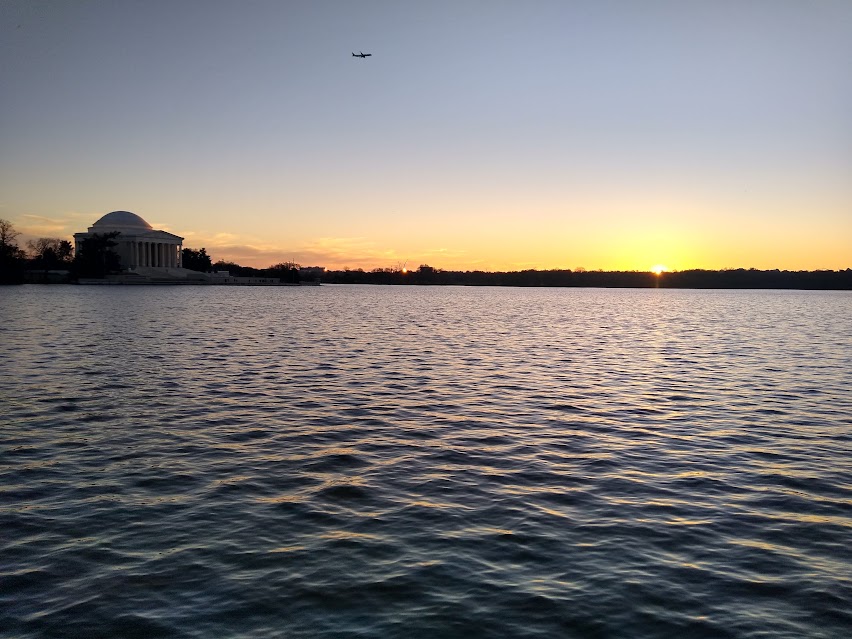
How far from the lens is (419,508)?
41.3ft

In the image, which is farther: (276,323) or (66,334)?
(276,323)

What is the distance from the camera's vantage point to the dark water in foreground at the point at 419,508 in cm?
871

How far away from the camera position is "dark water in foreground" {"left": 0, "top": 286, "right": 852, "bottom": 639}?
8711mm

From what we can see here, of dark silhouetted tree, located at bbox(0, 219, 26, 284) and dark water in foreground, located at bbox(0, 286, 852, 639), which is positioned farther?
dark silhouetted tree, located at bbox(0, 219, 26, 284)

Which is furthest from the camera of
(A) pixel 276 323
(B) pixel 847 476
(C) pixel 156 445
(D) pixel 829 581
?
(A) pixel 276 323

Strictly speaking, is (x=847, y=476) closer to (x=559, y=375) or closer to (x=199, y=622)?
(x=199, y=622)

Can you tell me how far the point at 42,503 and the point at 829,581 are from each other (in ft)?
44.4

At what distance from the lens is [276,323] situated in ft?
229

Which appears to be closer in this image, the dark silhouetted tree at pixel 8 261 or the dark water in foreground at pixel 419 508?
the dark water in foreground at pixel 419 508

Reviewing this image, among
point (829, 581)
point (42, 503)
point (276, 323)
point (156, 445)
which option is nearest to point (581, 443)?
point (829, 581)

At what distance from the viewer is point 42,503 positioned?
12.6 m

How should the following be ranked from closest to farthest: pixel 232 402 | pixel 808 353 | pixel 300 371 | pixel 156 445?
pixel 156 445
pixel 232 402
pixel 300 371
pixel 808 353

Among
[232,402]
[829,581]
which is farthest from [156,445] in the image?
[829,581]

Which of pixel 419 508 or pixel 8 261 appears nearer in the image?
pixel 419 508
